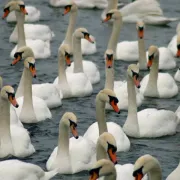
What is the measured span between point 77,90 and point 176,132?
3047 millimetres

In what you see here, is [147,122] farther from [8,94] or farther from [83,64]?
[83,64]

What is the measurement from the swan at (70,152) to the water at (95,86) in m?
0.16

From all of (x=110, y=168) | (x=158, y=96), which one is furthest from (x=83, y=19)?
(x=110, y=168)

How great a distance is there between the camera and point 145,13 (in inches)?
1247

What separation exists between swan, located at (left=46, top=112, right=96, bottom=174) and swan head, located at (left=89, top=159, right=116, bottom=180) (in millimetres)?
2686

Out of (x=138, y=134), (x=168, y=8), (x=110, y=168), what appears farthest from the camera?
(x=168, y=8)

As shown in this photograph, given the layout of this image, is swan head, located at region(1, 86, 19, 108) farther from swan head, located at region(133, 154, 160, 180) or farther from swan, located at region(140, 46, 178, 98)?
swan, located at region(140, 46, 178, 98)

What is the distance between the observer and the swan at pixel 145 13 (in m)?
31.4

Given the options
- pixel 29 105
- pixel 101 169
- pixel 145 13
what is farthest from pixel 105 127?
pixel 145 13

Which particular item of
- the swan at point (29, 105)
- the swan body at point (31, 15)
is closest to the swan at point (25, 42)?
the swan body at point (31, 15)

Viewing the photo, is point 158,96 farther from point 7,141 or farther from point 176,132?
point 7,141

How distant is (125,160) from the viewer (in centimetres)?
1967

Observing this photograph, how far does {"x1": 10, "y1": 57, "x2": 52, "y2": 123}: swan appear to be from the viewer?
848 inches

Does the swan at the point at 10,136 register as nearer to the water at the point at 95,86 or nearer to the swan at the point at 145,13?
the water at the point at 95,86
